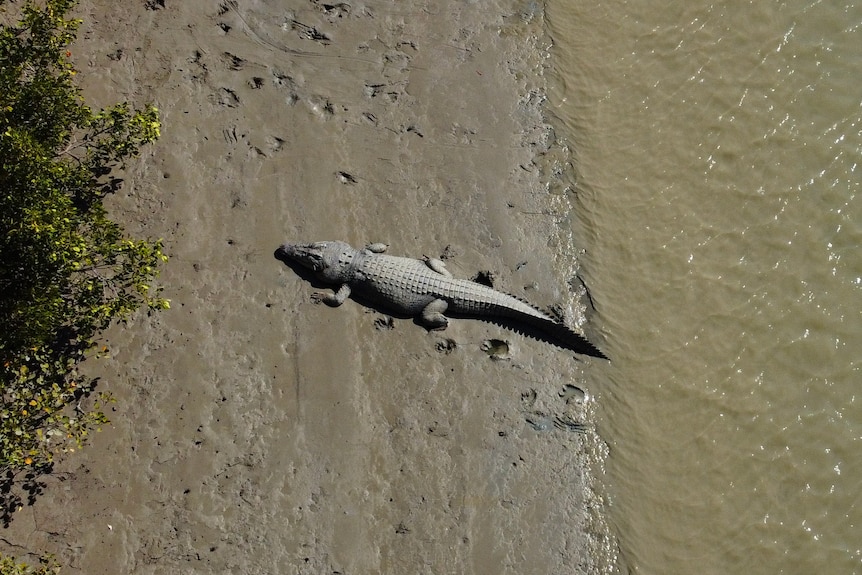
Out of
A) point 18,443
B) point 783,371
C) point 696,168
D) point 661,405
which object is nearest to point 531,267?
point 661,405

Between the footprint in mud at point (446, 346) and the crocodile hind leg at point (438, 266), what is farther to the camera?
the crocodile hind leg at point (438, 266)

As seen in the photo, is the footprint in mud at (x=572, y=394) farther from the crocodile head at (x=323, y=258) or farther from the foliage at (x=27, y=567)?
the foliage at (x=27, y=567)

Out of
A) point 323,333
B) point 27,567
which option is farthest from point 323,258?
point 27,567

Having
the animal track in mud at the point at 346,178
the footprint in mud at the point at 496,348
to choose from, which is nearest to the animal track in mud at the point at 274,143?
the animal track in mud at the point at 346,178

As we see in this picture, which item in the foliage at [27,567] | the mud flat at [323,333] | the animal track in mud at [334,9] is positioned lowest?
the foliage at [27,567]

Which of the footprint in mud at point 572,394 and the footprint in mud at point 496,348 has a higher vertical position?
the footprint in mud at point 572,394

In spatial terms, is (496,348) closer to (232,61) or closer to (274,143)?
(274,143)
